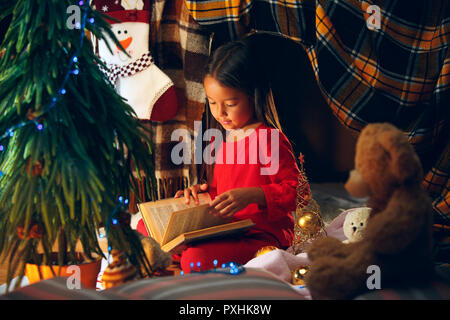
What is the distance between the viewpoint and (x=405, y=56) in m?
0.98

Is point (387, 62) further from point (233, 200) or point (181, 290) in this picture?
point (181, 290)

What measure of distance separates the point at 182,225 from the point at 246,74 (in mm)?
435

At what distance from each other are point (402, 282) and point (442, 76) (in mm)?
522

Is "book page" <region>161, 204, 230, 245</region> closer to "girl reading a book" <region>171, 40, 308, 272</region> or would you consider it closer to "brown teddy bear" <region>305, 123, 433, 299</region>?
"girl reading a book" <region>171, 40, 308, 272</region>

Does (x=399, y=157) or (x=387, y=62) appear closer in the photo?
Answer: (x=399, y=157)

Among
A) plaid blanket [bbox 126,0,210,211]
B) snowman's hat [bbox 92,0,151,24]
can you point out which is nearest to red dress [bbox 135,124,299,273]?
plaid blanket [bbox 126,0,210,211]

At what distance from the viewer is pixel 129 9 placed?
1.33 m

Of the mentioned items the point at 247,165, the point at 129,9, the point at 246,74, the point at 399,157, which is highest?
the point at 129,9

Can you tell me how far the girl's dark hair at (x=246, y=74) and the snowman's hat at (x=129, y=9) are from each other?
0.32 metres

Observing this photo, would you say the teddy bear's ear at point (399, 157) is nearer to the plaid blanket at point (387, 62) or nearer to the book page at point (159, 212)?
the plaid blanket at point (387, 62)

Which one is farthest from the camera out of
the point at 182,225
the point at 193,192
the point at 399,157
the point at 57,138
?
the point at 193,192

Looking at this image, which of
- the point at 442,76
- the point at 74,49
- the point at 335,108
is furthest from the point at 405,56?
the point at 74,49

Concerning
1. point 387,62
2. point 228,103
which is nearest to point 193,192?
point 228,103

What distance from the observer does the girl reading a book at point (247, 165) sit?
1.09 meters
